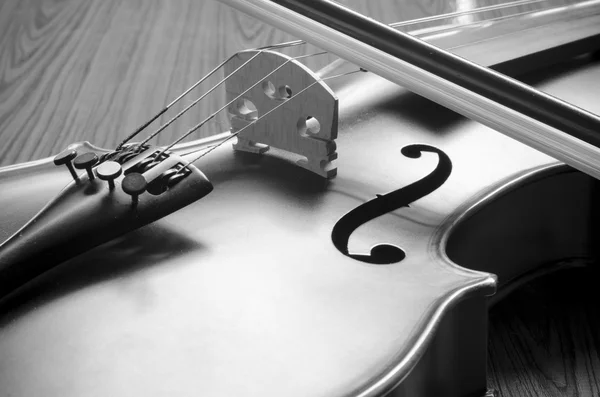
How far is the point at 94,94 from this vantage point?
133cm

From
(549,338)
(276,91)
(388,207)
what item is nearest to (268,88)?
(276,91)

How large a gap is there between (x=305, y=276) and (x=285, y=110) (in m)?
0.21

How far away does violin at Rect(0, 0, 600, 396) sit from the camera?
527 mm

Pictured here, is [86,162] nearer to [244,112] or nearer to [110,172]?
[110,172]

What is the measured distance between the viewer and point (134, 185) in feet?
2.10

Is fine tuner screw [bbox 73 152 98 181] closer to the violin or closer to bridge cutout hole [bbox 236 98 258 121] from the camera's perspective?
the violin

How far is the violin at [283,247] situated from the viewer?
53 centimetres

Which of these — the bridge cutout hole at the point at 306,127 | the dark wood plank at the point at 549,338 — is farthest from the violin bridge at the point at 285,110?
the dark wood plank at the point at 549,338

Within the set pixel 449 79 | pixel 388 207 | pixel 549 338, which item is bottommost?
pixel 549 338

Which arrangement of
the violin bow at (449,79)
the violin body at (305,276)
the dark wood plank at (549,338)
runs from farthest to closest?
the dark wood plank at (549,338) → the violin bow at (449,79) → the violin body at (305,276)

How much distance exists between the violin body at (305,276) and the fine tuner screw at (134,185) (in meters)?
0.04

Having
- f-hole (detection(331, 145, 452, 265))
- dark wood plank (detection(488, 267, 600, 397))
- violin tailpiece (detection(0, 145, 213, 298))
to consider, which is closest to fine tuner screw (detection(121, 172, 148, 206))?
violin tailpiece (detection(0, 145, 213, 298))

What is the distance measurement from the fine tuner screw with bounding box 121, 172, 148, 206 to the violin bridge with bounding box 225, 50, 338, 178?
17 centimetres

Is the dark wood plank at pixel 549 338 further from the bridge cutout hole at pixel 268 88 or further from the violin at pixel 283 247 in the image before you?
the bridge cutout hole at pixel 268 88
